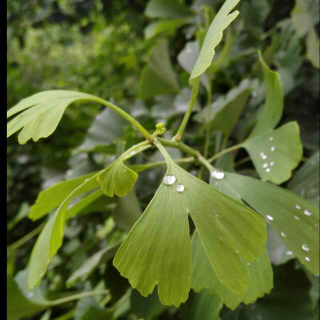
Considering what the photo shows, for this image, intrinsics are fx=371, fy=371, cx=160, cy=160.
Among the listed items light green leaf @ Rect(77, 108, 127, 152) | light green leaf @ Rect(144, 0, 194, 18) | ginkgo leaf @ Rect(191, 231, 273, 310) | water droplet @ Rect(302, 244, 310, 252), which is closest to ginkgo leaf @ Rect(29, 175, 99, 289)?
ginkgo leaf @ Rect(191, 231, 273, 310)

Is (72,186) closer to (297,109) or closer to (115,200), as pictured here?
(115,200)

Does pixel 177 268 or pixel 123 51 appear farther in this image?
pixel 123 51

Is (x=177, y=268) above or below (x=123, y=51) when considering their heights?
above

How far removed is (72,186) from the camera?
1.38 ft

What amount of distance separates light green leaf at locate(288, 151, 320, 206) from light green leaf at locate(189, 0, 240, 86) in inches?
10.6

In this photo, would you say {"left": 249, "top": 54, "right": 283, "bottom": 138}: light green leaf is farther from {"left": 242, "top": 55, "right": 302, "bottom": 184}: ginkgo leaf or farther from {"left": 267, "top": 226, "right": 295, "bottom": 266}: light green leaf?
{"left": 267, "top": 226, "right": 295, "bottom": 266}: light green leaf

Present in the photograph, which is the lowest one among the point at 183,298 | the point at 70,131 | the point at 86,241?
the point at 86,241

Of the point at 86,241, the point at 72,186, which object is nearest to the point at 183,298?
the point at 72,186

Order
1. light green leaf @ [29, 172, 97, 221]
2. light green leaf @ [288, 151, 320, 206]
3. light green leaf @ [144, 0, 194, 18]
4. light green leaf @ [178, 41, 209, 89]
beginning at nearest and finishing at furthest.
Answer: light green leaf @ [29, 172, 97, 221] → light green leaf @ [288, 151, 320, 206] → light green leaf @ [178, 41, 209, 89] → light green leaf @ [144, 0, 194, 18]

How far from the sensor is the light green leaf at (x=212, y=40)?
323 millimetres

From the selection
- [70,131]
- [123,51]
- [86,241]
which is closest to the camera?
[86,241]

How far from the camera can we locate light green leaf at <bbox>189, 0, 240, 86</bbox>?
1.06 feet

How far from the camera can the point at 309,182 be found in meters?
0.53

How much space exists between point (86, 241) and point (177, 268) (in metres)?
0.75
